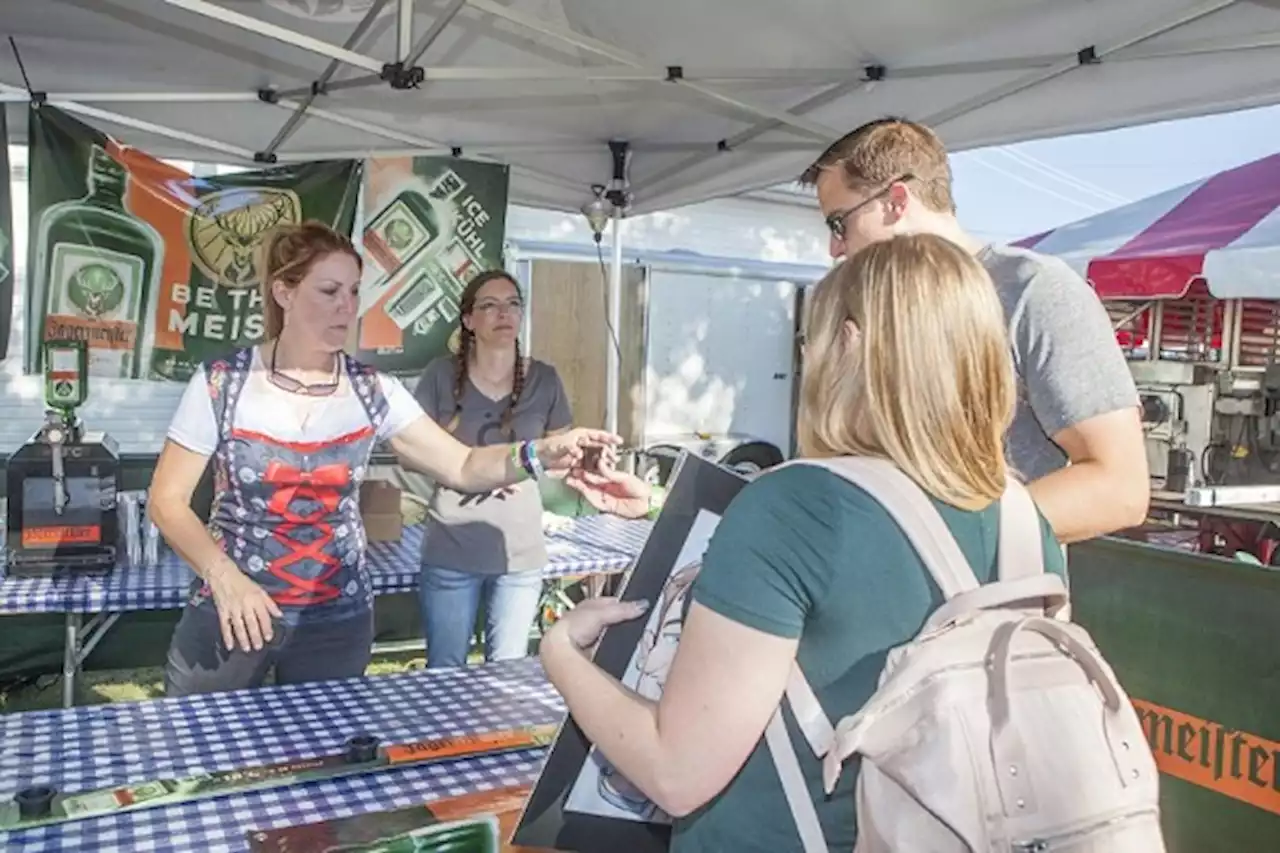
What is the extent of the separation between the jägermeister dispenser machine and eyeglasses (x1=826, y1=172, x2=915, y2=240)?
2867 millimetres

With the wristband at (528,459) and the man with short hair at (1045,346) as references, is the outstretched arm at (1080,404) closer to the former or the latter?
the man with short hair at (1045,346)

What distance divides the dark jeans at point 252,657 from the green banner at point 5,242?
10.3 ft

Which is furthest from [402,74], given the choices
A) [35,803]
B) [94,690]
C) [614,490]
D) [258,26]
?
[94,690]

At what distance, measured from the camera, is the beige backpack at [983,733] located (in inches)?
34.7

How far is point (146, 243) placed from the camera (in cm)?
494

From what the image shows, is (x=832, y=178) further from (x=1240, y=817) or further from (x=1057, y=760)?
(x=1240, y=817)

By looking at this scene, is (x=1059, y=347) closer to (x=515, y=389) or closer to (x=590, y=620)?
(x=590, y=620)

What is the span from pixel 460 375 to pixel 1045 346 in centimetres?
230

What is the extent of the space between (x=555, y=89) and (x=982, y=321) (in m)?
3.48

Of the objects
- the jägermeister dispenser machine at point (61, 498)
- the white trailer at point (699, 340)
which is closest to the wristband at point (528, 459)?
the jägermeister dispenser machine at point (61, 498)

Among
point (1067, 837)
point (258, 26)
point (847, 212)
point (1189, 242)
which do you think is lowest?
point (1067, 837)

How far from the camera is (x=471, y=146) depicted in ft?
16.6

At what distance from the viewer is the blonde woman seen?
0.95 metres

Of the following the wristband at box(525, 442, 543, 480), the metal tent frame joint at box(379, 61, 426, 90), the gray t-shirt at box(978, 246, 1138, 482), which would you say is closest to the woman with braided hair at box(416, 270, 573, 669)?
the metal tent frame joint at box(379, 61, 426, 90)
